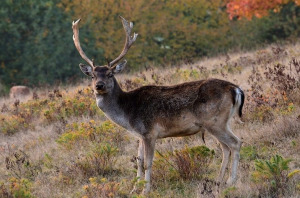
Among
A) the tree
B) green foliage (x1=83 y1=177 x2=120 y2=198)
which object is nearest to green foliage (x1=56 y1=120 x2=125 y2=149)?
green foliage (x1=83 y1=177 x2=120 y2=198)

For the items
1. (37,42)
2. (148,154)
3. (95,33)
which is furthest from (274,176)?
(95,33)

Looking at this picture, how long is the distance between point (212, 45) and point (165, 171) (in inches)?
646

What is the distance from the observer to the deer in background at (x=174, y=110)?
6.43 metres

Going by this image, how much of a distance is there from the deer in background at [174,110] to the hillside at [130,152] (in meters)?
0.35

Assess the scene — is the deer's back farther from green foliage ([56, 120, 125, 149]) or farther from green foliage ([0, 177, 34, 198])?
green foliage ([56, 120, 125, 149])

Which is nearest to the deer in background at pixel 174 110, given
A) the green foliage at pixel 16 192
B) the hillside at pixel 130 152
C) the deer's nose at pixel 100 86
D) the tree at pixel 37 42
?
the deer's nose at pixel 100 86

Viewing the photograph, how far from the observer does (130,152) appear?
8.24 m

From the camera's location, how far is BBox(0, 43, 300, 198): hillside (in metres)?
6.21

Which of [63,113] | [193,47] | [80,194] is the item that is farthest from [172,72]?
[193,47]

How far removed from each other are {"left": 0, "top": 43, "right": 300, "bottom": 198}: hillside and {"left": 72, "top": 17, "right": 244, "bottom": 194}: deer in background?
346mm

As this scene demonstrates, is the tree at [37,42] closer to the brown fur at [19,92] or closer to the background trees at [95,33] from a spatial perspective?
the background trees at [95,33]

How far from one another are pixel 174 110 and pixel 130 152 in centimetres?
192

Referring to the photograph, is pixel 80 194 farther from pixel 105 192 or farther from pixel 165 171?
pixel 165 171

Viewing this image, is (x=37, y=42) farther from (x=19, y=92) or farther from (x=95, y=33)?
(x=19, y=92)
